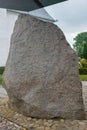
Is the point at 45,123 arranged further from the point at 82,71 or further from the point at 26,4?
the point at 82,71

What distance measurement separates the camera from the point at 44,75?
536 cm

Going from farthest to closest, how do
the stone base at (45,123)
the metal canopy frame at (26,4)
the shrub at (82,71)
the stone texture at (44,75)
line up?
the shrub at (82,71), the metal canopy frame at (26,4), the stone texture at (44,75), the stone base at (45,123)

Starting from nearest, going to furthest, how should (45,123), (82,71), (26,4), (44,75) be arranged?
1. (45,123)
2. (44,75)
3. (26,4)
4. (82,71)

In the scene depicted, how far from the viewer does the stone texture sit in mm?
5336

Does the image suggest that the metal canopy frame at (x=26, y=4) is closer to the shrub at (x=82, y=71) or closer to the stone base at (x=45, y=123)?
the stone base at (x=45, y=123)

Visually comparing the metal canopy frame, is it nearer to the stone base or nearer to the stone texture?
the stone texture

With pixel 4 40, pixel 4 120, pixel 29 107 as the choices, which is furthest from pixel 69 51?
pixel 4 40

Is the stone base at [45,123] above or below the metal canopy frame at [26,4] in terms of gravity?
below

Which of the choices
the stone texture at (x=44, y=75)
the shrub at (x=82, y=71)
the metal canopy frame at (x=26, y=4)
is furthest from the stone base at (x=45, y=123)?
the shrub at (x=82, y=71)

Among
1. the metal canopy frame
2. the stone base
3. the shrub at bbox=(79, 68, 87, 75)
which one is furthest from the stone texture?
the shrub at bbox=(79, 68, 87, 75)

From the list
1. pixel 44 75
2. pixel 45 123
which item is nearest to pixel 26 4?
pixel 44 75

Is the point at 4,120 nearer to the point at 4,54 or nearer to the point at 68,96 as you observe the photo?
the point at 68,96

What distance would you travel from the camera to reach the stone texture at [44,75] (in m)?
5.34

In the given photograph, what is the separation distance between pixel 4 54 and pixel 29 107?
2155 centimetres
